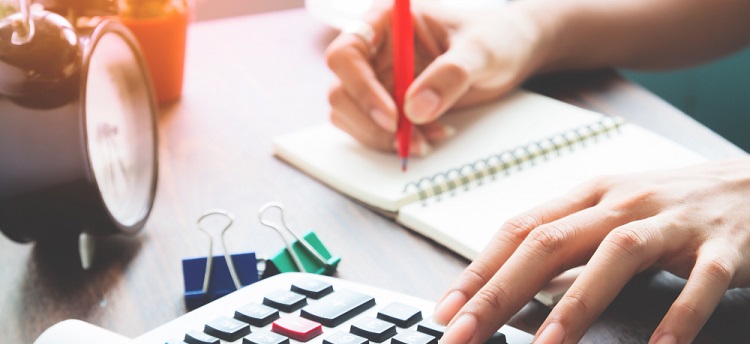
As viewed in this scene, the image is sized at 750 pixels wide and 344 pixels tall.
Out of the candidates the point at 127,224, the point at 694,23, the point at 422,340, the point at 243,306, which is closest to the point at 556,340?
the point at 422,340

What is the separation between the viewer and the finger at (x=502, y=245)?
1.58ft

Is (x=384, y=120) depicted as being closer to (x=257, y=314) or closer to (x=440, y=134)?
(x=440, y=134)

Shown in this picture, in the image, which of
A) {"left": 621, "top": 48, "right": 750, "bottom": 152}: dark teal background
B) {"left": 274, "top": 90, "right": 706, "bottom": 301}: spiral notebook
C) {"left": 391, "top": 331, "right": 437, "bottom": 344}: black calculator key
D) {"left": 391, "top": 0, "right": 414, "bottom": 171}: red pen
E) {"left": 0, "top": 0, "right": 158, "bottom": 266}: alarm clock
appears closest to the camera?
{"left": 391, "top": 331, "right": 437, "bottom": 344}: black calculator key

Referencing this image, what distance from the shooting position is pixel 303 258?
1.89ft

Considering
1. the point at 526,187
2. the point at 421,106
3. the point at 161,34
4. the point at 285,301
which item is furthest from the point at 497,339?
the point at 161,34

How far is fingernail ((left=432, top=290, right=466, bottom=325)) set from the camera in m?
0.47

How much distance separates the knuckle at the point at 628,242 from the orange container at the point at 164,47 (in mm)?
546

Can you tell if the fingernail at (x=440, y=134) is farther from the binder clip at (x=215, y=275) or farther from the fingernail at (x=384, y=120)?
the binder clip at (x=215, y=275)

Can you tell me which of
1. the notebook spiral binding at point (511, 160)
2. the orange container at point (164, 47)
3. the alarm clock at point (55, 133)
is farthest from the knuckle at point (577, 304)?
the orange container at point (164, 47)

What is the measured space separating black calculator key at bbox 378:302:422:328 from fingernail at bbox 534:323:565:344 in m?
0.07

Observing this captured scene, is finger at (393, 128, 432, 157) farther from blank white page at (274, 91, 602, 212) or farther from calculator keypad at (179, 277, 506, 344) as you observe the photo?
→ calculator keypad at (179, 277, 506, 344)

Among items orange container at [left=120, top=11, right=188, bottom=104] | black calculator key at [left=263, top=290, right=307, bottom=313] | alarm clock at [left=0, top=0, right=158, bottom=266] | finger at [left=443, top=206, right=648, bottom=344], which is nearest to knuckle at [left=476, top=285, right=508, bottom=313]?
finger at [left=443, top=206, right=648, bottom=344]

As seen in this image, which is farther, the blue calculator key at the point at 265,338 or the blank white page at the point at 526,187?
the blank white page at the point at 526,187

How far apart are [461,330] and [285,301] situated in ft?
0.36
